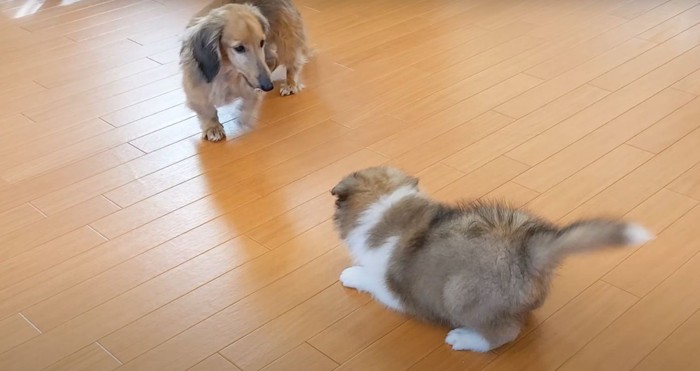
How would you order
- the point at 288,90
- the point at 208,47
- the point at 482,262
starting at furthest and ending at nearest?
the point at 288,90
the point at 208,47
the point at 482,262

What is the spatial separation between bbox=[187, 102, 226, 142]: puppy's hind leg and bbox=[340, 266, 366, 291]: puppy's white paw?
100cm

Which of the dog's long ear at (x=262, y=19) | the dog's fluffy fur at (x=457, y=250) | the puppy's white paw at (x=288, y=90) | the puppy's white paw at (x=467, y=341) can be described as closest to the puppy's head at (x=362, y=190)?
the dog's fluffy fur at (x=457, y=250)

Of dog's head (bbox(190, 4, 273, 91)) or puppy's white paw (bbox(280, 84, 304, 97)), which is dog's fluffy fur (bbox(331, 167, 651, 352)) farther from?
puppy's white paw (bbox(280, 84, 304, 97))

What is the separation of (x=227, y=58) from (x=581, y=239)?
1689mm

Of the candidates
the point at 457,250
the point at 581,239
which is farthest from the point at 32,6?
the point at 581,239

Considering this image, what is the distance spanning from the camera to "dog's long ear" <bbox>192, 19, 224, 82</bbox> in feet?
9.40

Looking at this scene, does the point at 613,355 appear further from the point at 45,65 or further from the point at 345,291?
the point at 45,65

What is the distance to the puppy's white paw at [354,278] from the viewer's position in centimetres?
217

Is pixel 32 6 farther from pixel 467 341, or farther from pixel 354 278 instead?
pixel 467 341

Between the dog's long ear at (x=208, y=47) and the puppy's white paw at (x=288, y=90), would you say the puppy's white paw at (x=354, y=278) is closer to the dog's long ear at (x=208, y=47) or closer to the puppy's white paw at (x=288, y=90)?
the dog's long ear at (x=208, y=47)

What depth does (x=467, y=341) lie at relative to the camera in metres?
1.94

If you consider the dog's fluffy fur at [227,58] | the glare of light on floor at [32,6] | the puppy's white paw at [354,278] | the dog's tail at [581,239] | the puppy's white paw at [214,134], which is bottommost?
the glare of light on floor at [32,6]

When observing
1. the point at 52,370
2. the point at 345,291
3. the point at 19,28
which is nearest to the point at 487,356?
the point at 345,291

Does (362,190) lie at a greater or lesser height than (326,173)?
greater
